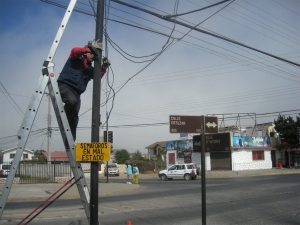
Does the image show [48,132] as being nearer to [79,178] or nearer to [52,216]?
[52,216]

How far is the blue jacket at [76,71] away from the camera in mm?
4934

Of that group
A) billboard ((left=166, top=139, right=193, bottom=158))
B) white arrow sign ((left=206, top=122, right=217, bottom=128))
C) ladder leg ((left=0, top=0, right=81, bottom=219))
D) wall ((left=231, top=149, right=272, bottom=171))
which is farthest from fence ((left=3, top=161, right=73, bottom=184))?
ladder leg ((left=0, top=0, right=81, bottom=219))

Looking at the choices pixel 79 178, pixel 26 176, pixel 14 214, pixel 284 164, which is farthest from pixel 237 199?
pixel 284 164

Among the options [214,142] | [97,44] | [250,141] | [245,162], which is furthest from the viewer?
[250,141]

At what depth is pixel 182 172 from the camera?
113 ft

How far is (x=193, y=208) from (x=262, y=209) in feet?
7.84

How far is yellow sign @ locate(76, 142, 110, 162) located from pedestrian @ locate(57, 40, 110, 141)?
1.67 feet

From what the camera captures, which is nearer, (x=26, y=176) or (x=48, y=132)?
(x=26, y=176)

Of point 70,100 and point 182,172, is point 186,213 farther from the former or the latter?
point 182,172

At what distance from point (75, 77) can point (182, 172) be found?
30424mm

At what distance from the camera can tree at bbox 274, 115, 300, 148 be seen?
45.4 meters

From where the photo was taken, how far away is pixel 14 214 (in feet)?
37.2

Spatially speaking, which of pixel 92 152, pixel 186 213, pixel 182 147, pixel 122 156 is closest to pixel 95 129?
pixel 92 152

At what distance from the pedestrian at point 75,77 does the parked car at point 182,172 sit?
97.2ft
